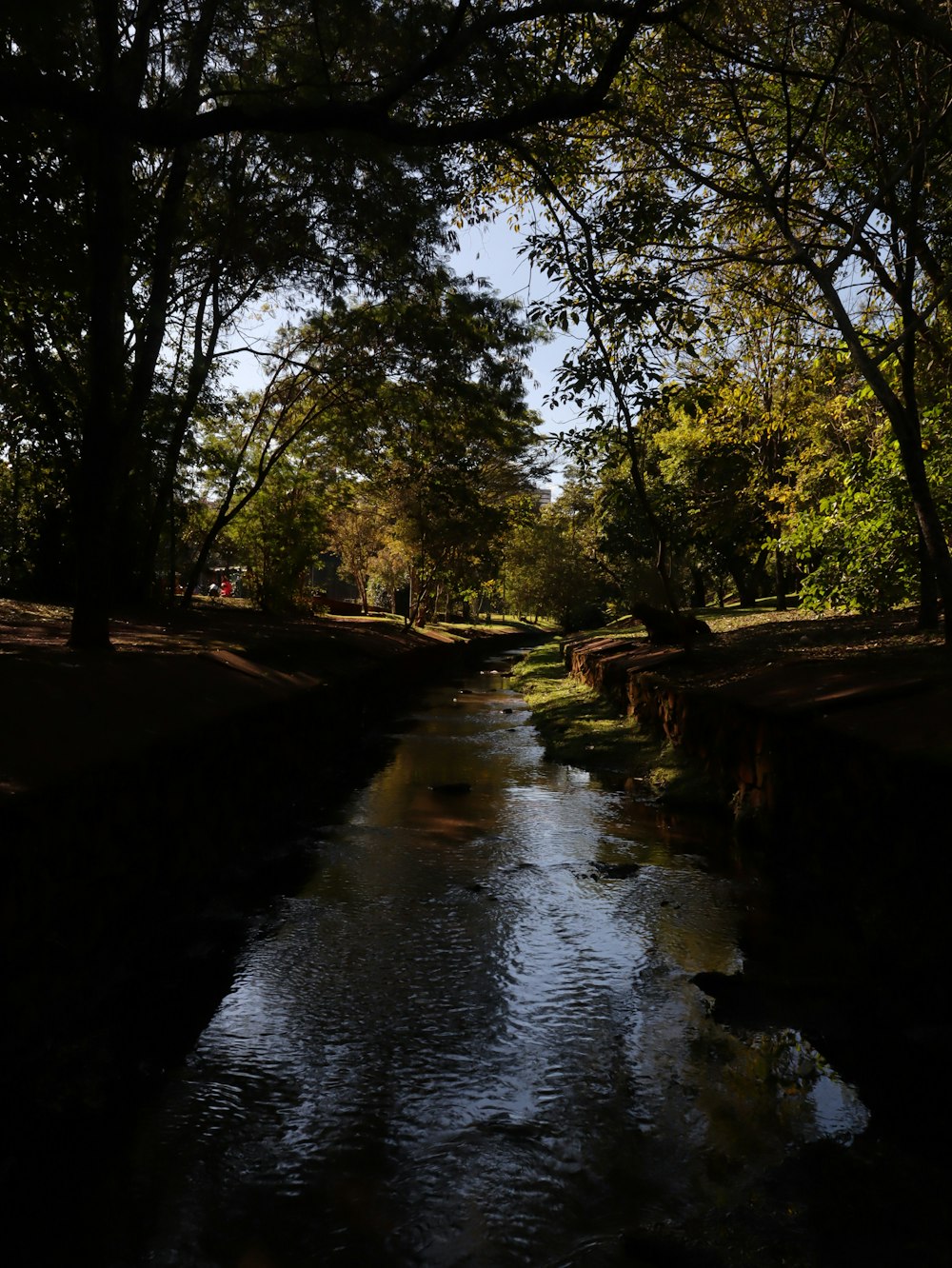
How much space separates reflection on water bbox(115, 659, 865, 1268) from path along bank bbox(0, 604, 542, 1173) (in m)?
0.38

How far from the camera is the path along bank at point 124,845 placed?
4.14 meters

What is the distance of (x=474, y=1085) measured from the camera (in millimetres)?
4168

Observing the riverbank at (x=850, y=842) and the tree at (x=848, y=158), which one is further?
the tree at (x=848, y=158)

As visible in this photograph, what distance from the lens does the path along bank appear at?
414 cm

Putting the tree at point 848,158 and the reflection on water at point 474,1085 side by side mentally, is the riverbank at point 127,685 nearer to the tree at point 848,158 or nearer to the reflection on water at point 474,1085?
the reflection on water at point 474,1085

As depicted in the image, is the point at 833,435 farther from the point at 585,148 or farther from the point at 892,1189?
the point at 892,1189

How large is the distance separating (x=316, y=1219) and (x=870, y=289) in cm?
1194

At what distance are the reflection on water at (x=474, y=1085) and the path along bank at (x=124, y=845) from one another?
1.23ft

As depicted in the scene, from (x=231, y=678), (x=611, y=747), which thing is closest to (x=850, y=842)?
(x=231, y=678)

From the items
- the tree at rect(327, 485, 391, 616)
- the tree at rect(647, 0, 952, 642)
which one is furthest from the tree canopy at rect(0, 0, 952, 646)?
the tree at rect(327, 485, 391, 616)

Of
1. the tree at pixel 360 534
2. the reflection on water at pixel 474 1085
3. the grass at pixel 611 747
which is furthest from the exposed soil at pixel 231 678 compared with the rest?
the tree at pixel 360 534

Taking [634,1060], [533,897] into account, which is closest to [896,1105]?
[634,1060]

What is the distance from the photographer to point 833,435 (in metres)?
17.8

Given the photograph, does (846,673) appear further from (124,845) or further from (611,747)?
(124,845)
